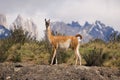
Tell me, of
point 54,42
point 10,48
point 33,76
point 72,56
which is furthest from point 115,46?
point 33,76

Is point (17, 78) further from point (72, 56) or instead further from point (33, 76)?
point (72, 56)

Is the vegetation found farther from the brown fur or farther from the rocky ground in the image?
the rocky ground

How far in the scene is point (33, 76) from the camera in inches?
672

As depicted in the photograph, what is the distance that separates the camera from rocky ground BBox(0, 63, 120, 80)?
56.0 feet

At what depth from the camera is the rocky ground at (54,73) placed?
17062mm

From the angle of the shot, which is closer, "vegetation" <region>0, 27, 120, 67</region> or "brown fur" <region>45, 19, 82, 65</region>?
"brown fur" <region>45, 19, 82, 65</region>

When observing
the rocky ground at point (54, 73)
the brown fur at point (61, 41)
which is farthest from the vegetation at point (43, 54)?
the rocky ground at point (54, 73)

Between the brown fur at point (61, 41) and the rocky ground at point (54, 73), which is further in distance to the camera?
the brown fur at point (61, 41)

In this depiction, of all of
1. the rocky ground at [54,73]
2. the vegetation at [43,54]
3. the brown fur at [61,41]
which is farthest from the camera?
the vegetation at [43,54]

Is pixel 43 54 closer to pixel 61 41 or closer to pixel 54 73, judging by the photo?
pixel 61 41

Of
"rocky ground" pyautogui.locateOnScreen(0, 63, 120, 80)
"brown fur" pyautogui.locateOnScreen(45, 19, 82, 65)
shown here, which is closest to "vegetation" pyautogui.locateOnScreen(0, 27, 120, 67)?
"brown fur" pyautogui.locateOnScreen(45, 19, 82, 65)

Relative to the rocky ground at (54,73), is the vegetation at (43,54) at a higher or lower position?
higher

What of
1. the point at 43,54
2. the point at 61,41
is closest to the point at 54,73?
the point at 61,41

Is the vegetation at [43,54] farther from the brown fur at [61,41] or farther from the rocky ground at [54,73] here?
the rocky ground at [54,73]
